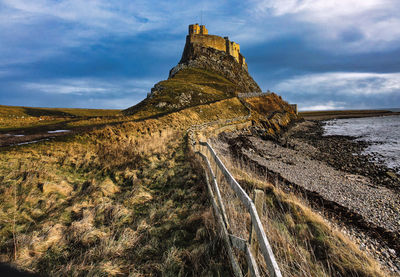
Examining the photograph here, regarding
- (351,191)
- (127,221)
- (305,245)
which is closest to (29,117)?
(127,221)

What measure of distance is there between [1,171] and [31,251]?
592 cm

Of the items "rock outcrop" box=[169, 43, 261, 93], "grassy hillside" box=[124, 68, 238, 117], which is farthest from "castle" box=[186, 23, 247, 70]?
"grassy hillside" box=[124, 68, 238, 117]

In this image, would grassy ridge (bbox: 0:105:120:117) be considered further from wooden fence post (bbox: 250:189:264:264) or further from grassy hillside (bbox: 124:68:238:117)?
wooden fence post (bbox: 250:189:264:264)

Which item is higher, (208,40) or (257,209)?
(208,40)

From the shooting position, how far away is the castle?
91312 mm

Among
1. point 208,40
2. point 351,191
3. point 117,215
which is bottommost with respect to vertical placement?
point 351,191

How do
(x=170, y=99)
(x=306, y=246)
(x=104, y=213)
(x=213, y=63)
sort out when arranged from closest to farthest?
1. (x=306, y=246)
2. (x=104, y=213)
3. (x=170, y=99)
4. (x=213, y=63)

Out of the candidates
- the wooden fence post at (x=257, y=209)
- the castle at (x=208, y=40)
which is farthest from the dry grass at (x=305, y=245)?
the castle at (x=208, y=40)

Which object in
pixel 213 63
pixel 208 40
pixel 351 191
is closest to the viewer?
pixel 351 191

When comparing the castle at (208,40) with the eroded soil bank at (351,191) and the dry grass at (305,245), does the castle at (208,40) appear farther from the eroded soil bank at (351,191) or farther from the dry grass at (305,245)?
the dry grass at (305,245)

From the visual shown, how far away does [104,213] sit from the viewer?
6129 mm

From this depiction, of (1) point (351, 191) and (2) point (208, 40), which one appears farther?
(2) point (208, 40)

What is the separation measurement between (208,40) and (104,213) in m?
97.7

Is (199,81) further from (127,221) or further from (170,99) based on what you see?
(127,221)
